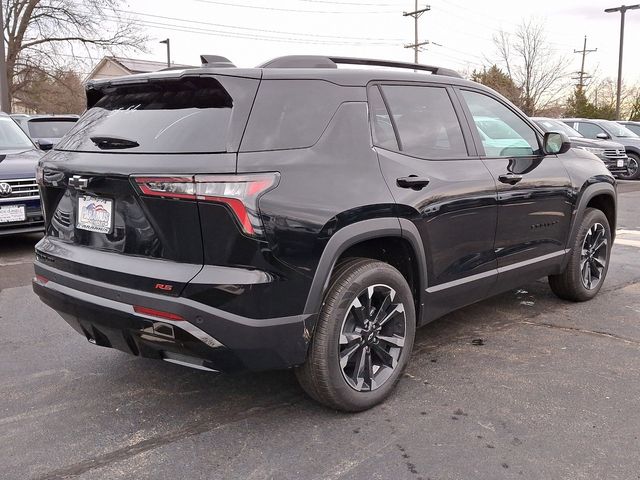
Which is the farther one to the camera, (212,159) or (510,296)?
(510,296)

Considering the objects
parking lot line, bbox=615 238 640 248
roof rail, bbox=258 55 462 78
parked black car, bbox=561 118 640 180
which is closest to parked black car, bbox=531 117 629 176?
parked black car, bbox=561 118 640 180

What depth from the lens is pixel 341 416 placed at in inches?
126

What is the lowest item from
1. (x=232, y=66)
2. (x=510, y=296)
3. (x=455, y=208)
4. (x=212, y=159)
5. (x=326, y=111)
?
(x=510, y=296)

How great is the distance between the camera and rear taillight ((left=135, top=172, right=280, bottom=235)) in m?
2.65

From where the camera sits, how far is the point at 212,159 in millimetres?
2695

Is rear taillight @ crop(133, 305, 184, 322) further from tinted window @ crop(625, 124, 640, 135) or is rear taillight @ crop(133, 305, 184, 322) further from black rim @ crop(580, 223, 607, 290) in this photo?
tinted window @ crop(625, 124, 640, 135)

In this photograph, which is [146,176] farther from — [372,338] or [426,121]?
[426,121]

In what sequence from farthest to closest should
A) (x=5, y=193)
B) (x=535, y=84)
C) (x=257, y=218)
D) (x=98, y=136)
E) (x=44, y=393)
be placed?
(x=535, y=84), (x=5, y=193), (x=44, y=393), (x=98, y=136), (x=257, y=218)

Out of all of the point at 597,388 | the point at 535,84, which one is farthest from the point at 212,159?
the point at 535,84

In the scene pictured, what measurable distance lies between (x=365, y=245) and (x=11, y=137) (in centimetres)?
685

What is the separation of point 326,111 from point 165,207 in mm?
961

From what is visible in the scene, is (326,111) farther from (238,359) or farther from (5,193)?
(5,193)

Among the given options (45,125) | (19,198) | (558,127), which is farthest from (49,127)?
(558,127)

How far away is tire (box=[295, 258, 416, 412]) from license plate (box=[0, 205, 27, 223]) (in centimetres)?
507
